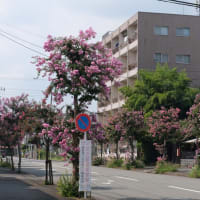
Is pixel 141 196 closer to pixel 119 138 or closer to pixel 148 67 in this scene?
pixel 119 138

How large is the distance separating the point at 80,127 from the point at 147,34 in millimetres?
37953

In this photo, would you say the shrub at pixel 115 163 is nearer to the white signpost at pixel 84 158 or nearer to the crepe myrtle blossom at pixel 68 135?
the crepe myrtle blossom at pixel 68 135

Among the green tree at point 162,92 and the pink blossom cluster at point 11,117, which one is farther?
the green tree at point 162,92

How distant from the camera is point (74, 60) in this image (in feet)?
45.0

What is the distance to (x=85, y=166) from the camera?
1263cm

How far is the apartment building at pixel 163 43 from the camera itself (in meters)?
49.1

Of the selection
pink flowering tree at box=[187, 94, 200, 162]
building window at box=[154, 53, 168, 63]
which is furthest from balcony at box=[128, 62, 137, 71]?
pink flowering tree at box=[187, 94, 200, 162]

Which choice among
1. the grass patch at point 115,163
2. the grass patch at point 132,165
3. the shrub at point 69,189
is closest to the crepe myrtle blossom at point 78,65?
the shrub at point 69,189

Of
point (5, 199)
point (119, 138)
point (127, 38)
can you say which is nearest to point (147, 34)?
point (127, 38)

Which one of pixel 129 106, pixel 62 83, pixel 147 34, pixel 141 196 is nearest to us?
pixel 62 83

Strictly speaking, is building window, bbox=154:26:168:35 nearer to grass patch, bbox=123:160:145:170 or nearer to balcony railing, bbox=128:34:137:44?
balcony railing, bbox=128:34:137:44

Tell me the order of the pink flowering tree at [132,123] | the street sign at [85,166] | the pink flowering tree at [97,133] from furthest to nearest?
the pink flowering tree at [132,123], the pink flowering tree at [97,133], the street sign at [85,166]

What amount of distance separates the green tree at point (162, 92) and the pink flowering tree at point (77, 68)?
2625 centimetres

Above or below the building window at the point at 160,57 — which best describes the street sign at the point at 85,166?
below
